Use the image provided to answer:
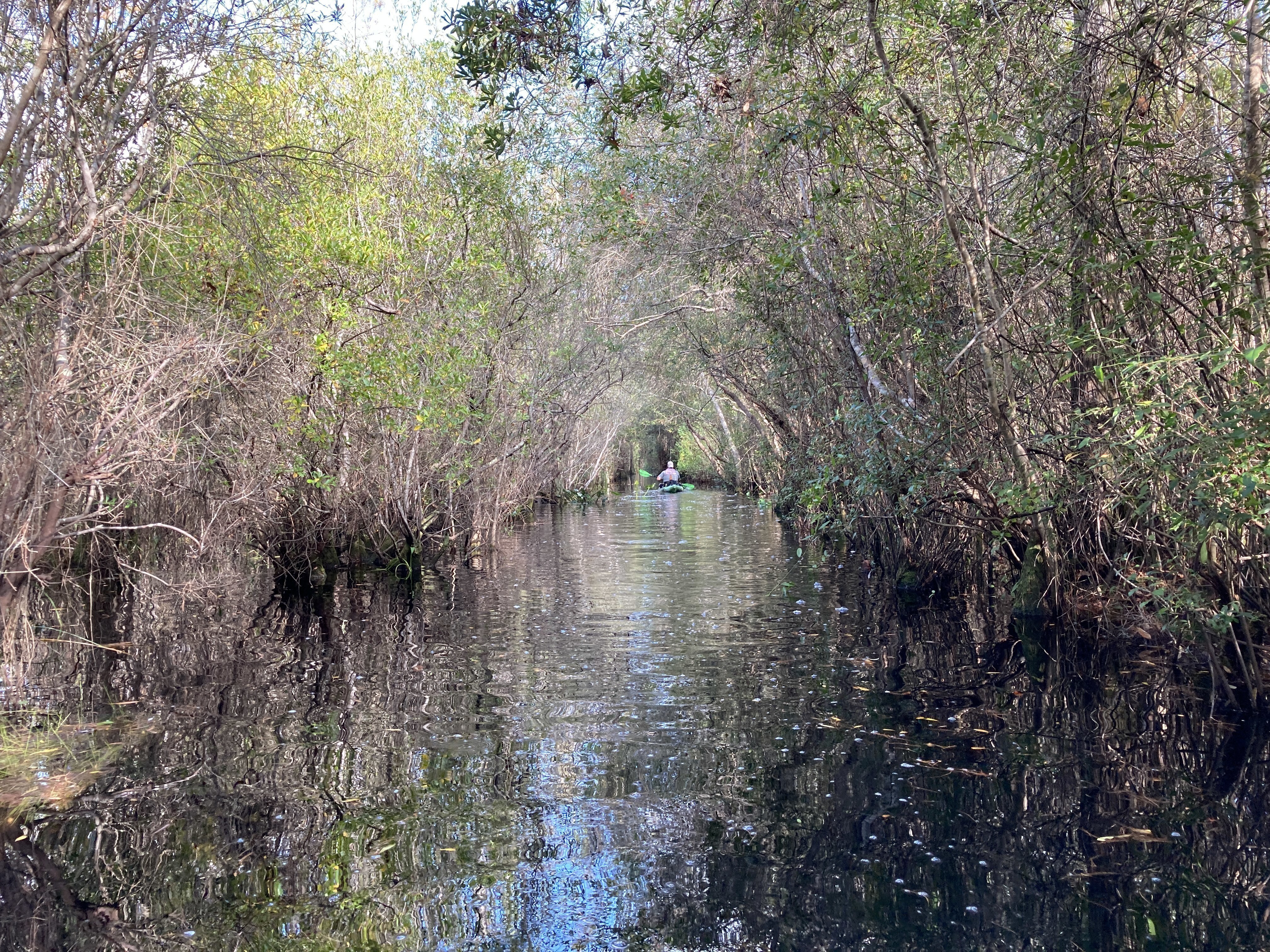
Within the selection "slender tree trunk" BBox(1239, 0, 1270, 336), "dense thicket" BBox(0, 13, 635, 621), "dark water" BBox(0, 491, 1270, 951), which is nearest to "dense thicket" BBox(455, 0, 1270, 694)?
"slender tree trunk" BBox(1239, 0, 1270, 336)

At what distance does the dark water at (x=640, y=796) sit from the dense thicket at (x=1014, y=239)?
1358mm

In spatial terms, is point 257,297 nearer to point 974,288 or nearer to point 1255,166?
point 974,288

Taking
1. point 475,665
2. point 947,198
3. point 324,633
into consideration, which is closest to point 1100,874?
point 947,198

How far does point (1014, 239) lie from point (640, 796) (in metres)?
5.10

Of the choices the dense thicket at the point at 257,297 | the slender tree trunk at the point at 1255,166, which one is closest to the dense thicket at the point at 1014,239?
the slender tree trunk at the point at 1255,166

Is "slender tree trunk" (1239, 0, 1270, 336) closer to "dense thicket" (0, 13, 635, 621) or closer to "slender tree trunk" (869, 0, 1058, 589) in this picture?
"slender tree trunk" (869, 0, 1058, 589)

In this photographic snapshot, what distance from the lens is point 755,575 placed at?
15.6m

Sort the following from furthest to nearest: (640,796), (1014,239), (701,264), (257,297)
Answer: (701,264)
(257,297)
(1014,239)
(640,796)

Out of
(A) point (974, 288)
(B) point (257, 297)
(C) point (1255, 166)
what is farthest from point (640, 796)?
(B) point (257, 297)

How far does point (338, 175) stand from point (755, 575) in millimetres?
8289

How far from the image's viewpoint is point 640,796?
5.53 meters

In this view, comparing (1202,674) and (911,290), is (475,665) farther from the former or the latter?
(1202,674)

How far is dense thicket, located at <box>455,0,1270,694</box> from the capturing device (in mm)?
5949

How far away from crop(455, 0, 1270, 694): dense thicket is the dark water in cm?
136
